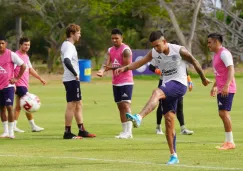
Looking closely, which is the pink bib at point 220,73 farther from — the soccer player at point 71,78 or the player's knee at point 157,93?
the soccer player at point 71,78

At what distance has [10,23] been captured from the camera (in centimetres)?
6291

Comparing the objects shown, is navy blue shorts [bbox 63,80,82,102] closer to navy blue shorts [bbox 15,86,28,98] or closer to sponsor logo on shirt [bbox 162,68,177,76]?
navy blue shorts [bbox 15,86,28,98]

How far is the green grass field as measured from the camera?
11.8 m

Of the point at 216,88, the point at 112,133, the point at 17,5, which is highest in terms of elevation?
the point at 17,5

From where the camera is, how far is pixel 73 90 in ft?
52.8

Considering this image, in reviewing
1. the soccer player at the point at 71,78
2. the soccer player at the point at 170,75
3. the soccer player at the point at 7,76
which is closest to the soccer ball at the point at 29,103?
the soccer player at the point at 7,76

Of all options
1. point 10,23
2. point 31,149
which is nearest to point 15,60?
point 31,149

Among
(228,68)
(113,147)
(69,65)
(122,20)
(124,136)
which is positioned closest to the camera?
(228,68)

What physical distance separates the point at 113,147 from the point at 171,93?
9.09ft

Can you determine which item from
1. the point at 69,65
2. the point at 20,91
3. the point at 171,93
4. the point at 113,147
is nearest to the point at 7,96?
the point at 69,65

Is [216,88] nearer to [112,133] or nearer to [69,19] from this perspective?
[112,133]

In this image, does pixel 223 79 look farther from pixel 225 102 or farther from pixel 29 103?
pixel 29 103

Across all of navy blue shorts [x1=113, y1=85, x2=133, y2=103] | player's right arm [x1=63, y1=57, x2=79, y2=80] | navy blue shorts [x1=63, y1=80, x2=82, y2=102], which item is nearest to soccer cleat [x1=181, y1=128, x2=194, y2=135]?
navy blue shorts [x1=113, y1=85, x2=133, y2=103]

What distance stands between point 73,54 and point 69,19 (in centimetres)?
4307
